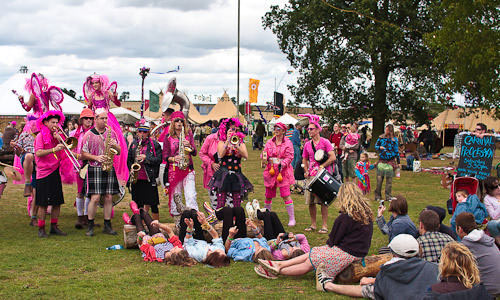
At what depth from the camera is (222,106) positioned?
4434 cm

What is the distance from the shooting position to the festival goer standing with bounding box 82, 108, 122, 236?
7.64m

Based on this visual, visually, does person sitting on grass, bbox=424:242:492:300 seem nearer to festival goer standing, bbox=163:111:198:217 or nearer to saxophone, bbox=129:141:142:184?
festival goer standing, bbox=163:111:198:217

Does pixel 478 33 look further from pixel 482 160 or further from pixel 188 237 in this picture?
pixel 188 237

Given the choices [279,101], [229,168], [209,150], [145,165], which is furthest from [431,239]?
[279,101]

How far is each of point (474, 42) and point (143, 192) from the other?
11.1m

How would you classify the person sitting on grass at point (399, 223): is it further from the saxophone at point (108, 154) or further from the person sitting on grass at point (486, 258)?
the saxophone at point (108, 154)

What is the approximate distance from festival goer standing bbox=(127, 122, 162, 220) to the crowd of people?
0.7 inches

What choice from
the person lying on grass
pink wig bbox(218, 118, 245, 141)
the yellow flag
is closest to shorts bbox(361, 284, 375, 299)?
the person lying on grass

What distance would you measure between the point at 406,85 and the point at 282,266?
69.2ft

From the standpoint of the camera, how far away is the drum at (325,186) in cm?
778

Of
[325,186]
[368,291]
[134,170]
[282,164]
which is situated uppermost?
[282,164]

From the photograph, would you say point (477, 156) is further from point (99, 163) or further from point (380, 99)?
point (380, 99)

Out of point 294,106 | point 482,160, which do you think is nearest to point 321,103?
point 294,106

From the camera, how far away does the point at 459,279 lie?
12.7 feet
